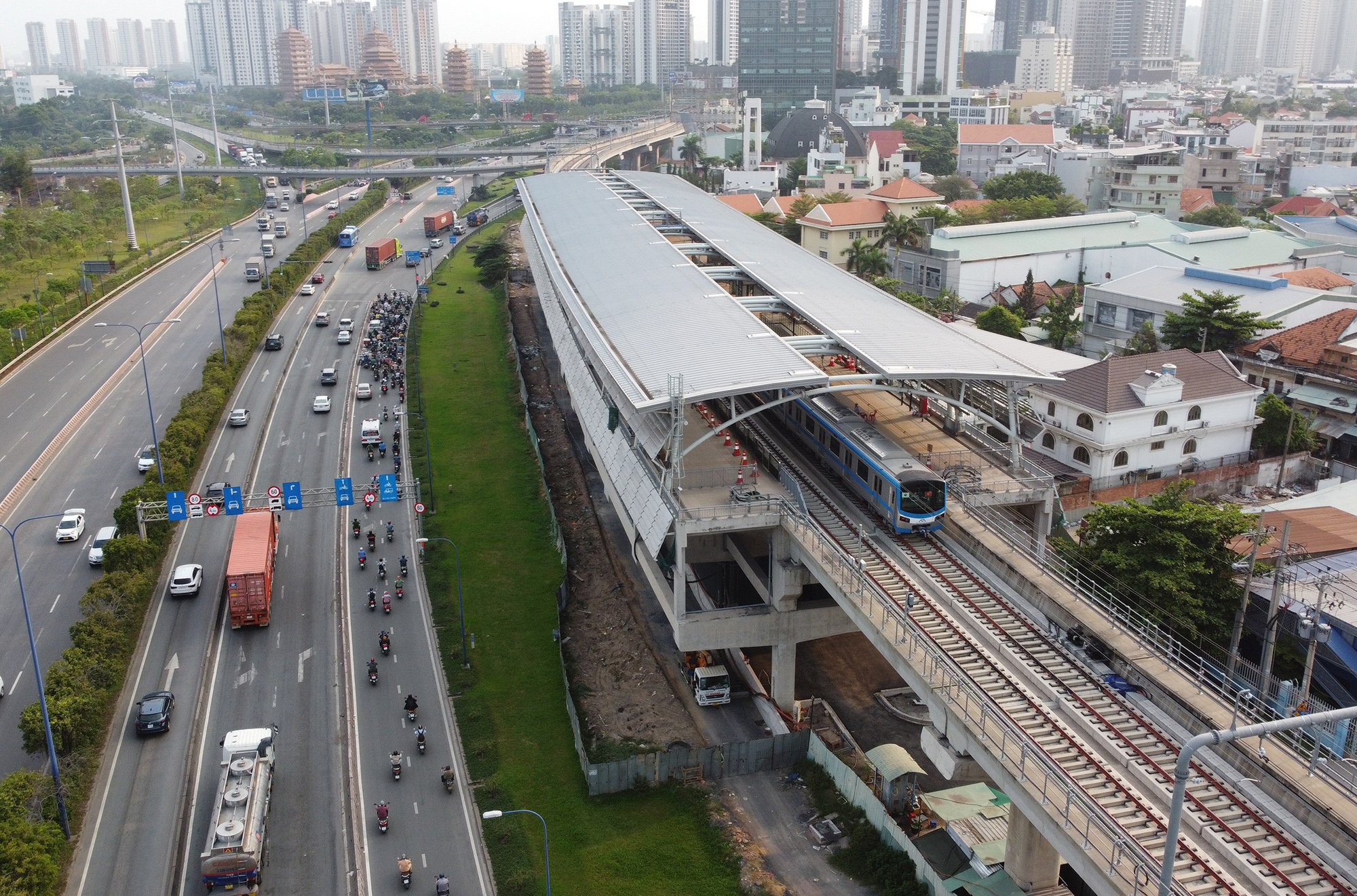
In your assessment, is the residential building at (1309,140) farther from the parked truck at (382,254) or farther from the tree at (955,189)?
the parked truck at (382,254)

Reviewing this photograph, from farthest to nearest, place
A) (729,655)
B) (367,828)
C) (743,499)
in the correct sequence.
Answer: (729,655), (743,499), (367,828)

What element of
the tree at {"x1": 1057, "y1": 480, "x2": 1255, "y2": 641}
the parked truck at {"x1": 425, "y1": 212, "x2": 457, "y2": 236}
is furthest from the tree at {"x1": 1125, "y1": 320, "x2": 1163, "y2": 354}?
the parked truck at {"x1": 425, "y1": 212, "x2": 457, "y2": 236}

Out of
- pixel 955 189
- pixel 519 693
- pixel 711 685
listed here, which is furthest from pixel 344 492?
pixel 955 189

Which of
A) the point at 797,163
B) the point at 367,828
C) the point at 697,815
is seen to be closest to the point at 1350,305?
the point at 697,815

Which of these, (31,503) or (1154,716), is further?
(31,503)

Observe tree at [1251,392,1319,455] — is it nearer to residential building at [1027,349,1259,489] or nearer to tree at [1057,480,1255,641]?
residential building at [1027,349,1259,489]

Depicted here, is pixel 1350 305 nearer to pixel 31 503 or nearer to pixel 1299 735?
pixel 1299 735
